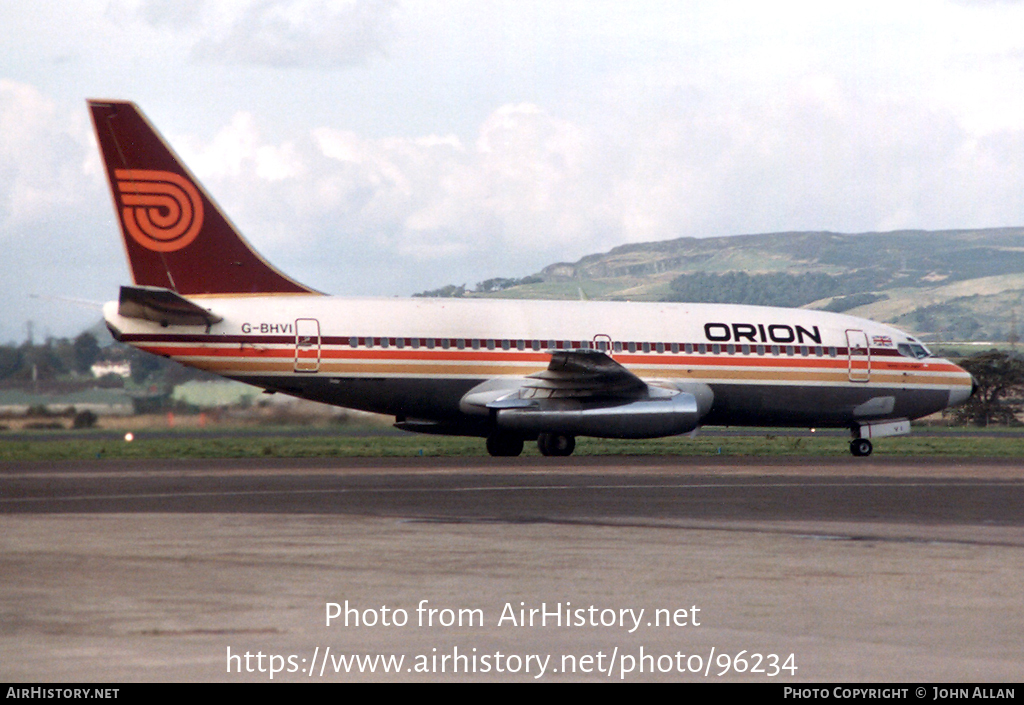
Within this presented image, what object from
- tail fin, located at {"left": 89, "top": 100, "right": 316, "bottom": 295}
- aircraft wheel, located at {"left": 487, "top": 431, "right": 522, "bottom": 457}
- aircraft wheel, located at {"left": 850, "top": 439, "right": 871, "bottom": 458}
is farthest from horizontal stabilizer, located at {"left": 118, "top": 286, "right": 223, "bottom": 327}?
aircraft wheel, located at {"left": 850, "top": 439, "right": 871, "bottom": 458}

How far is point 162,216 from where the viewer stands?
31.5 m

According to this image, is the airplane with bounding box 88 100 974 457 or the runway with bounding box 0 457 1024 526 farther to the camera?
the airplane with bounding box 88 100 974 457

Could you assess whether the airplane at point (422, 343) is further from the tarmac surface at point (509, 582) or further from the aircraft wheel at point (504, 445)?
the tarmac surface at point (509, 582)

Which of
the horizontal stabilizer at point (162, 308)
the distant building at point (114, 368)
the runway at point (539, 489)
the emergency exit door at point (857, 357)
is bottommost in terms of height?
the runway at point (539, 489)

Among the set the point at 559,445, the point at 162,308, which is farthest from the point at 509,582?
the point at 559,445

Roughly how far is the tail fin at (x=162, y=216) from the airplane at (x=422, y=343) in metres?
0.03

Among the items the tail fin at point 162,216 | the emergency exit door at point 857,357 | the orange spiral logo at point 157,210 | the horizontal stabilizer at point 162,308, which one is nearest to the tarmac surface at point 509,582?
the horizontal stabilizer at point 162,308

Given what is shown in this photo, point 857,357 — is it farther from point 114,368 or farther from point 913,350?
point 114,368

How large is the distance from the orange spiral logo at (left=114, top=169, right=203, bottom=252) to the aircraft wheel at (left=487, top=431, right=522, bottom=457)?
28.7 ft

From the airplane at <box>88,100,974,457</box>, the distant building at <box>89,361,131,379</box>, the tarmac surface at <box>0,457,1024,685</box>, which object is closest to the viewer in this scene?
the tarmac surface at <box>0,457,1024,685</box>

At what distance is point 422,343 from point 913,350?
13.8 meters

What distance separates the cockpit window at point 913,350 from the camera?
3638 centimetres

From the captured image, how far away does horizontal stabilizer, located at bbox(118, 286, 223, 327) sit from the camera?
29094mm

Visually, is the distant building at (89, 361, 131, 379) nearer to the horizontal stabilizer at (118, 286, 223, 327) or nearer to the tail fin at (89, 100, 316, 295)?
the tail fin at (89, 100, 316, 295)
